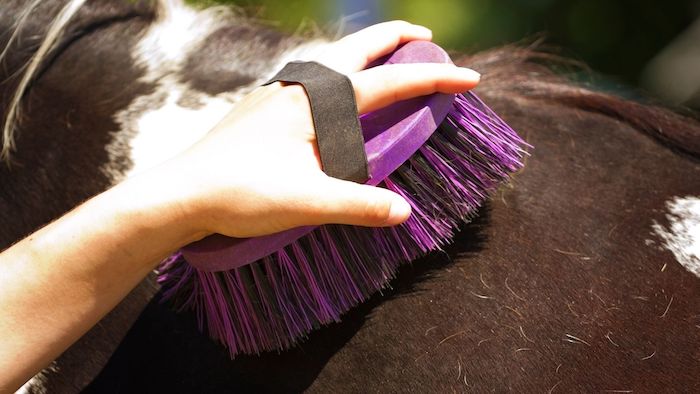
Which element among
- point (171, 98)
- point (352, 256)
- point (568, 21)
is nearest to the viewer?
point (352, 256)

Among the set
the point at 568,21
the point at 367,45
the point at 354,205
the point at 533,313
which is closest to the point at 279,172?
the point at 354,205

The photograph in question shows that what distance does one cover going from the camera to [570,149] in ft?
2.94

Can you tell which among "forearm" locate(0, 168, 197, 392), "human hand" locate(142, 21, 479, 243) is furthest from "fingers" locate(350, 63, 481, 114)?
"forearm" locate(0, 168, 197, 392)

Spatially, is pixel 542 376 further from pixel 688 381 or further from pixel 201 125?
pixel 201 125

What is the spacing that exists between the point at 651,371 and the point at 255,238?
435 millimetres

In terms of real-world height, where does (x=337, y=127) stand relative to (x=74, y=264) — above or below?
above

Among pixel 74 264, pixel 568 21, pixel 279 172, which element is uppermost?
pixel 279 172

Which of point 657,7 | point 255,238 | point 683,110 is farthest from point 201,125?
point 657,7

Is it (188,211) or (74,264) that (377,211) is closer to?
(188,211)

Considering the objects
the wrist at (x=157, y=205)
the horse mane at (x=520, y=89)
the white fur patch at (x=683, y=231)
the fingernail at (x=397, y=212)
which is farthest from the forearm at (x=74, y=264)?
the white fur patch at (x=683, y=231)

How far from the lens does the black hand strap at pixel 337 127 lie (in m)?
0.70

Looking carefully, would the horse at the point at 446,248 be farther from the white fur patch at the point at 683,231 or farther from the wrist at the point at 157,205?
A: the wrist at the point at 157,205

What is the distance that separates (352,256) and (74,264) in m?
0.29

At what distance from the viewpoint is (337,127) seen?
27.9 inches
